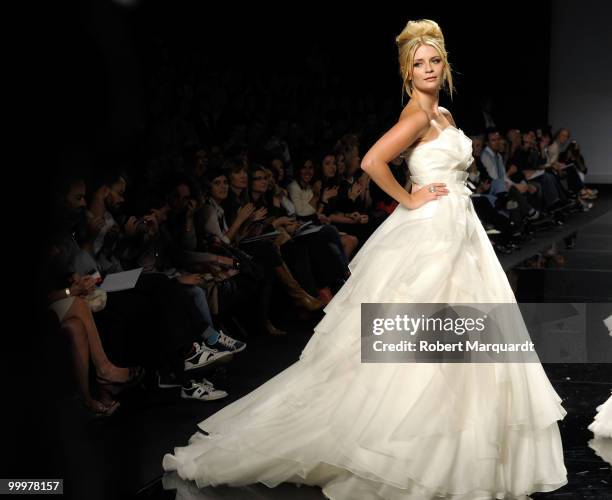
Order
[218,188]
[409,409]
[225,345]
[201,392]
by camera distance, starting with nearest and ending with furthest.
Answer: [409,409] < [201,392] < [225,345] < [218,188]

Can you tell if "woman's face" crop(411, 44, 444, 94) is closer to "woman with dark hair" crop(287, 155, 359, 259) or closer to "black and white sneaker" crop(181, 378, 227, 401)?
"black and white sneaker" crop(181, 378, 227, 401)

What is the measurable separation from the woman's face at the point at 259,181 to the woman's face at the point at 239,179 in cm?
16

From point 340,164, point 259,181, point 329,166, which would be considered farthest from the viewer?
point 340,164

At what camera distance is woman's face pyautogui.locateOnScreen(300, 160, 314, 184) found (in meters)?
5.93

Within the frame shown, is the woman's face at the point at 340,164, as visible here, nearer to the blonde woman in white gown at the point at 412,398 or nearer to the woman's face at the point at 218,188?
the woman's face at the point at 218,188

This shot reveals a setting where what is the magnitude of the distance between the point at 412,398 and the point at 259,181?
8.90ft

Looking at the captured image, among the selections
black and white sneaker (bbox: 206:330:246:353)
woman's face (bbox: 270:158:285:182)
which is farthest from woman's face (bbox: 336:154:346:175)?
black and white sneaker (bbox: 206:330:246:353)

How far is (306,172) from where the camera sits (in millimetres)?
5930

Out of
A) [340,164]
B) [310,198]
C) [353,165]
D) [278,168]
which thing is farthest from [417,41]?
[353,165]

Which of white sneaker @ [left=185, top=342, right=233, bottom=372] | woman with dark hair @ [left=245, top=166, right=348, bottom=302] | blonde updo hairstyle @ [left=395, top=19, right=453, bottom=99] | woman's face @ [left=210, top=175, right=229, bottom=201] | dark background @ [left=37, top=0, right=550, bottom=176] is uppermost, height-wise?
dark background @ [left=37, top=0, right=550, bottom=176]

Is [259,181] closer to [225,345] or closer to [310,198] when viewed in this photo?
[310,198]

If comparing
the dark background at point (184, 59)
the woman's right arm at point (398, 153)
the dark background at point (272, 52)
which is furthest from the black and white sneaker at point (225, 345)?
the woman's right arm at point (398, 153)

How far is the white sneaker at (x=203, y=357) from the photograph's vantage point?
388cm

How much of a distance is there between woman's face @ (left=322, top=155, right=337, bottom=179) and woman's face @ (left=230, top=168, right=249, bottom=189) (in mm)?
1239
